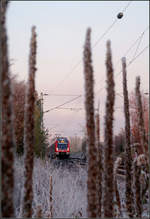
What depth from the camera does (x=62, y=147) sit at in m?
36.5

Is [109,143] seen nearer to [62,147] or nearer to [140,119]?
[140,119]

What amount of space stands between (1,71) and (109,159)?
5.37ft

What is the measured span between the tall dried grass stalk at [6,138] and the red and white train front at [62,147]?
109 feet

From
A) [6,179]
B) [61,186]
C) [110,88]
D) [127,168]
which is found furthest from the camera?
[61,186]

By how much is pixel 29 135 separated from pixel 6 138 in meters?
0.81

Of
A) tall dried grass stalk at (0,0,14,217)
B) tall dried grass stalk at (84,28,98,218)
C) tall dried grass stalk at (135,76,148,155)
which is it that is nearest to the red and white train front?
tall dried grass stalk at (135,76,148,155)

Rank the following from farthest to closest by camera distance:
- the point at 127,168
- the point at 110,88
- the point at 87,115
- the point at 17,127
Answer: the point at 17,127, the point at 127,168, the point at 110,88, the point at 87,115

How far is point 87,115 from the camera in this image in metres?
3.42

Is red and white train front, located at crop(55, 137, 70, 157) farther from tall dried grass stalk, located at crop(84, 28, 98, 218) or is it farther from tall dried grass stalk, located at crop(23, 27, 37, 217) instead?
tall dried grass stalk, located at crop(84, 28, 98, 218)

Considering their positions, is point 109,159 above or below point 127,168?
above

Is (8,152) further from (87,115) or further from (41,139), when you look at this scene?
(41,139)

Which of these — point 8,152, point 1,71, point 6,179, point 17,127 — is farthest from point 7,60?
point 17,127

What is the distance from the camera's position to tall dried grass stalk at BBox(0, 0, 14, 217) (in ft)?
9.24

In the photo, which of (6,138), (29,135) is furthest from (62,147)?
(6,138)
